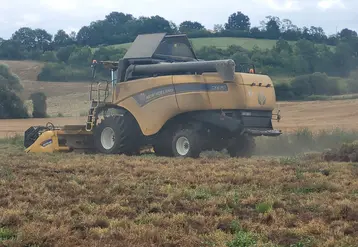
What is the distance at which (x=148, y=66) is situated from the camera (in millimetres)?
18344

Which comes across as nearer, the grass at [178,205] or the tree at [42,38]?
the grass at [178,205]

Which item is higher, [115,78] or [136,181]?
[115,78]

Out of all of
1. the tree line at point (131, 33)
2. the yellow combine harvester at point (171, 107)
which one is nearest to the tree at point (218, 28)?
the tree line at point (131, 33)

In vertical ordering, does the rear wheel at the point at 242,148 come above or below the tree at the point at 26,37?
below

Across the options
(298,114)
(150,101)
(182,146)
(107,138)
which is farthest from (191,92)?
(298,114)

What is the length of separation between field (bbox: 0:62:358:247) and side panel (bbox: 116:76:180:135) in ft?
9.39

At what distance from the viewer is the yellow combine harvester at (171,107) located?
1691cm

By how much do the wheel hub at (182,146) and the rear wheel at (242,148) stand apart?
1.65m

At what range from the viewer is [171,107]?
1745 centimetres

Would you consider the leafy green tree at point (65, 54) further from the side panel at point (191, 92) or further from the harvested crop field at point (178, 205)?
the harvested crop field at point (178, 205)

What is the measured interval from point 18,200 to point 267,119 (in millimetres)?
10182

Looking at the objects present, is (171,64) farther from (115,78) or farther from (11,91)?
(11,91)

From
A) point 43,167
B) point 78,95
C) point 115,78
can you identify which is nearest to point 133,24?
point 78,95

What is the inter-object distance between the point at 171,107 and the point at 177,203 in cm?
880
